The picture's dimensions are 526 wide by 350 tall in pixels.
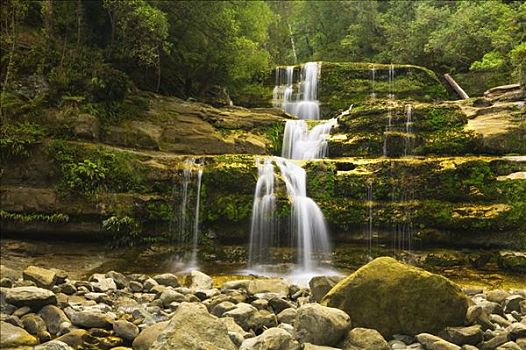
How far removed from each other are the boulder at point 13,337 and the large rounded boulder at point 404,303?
11.3 ft

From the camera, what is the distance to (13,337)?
4.90 metres

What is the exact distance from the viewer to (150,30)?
491 inches

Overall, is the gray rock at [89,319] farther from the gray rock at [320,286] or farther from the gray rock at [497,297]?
the gray rock at [497,297]

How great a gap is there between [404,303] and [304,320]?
1243 mm

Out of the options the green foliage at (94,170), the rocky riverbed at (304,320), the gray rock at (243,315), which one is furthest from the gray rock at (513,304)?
the green foliage at (94,170)

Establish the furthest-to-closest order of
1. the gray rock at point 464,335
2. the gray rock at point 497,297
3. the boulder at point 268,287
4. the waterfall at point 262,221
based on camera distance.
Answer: the waterfall at point 262,221 → the boulder at point 268,287 → the gray rock at point 497,297 → the gray rock at point 464,335

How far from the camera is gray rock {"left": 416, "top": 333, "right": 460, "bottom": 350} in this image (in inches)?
181

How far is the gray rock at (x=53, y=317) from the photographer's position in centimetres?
534

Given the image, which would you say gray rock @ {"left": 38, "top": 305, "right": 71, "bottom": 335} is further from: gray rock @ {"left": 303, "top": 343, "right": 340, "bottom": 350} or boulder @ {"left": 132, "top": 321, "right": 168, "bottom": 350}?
gray rock @ {"left": 303, "top": 343, "right": 340, "bottom": 350}

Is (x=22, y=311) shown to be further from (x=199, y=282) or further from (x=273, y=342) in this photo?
(x=273, y=342)

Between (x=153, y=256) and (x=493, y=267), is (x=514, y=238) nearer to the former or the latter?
(x=493, y=267)

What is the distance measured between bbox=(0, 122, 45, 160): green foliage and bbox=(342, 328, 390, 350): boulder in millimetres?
8780

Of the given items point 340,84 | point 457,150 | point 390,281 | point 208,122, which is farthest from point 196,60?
point 390,281

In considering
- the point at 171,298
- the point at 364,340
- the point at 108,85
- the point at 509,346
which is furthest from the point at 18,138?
the point at 509,346
